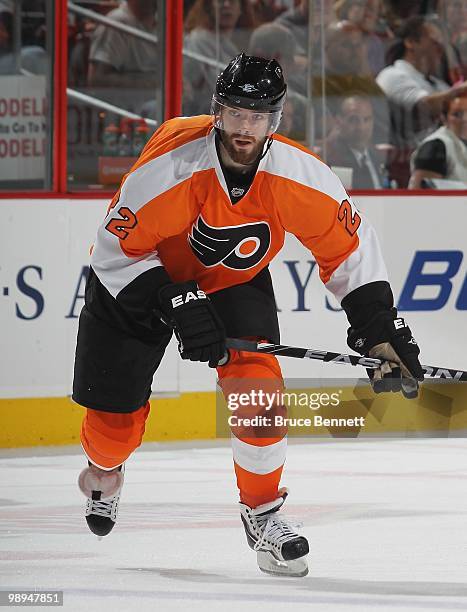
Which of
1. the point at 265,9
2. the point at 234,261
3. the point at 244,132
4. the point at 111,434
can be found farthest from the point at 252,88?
the point at 265,9

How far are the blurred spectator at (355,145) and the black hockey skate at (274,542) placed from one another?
86.3 inches

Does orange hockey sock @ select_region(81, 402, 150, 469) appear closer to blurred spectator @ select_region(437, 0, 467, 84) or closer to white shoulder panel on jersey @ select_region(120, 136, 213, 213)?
white shoulder panel on jersey @ select_region(120, 136, 213, 213)

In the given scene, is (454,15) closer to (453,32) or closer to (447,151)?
(453,32)

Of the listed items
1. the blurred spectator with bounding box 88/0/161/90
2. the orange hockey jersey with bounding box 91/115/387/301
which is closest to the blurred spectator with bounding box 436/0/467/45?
the blurred spectator with bounding box 88/0/161/90

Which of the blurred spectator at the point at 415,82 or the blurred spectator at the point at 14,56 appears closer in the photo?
the blurred spectator at the point at 14,56

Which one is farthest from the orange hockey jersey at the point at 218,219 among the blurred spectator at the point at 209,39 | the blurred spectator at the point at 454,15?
the blurred spectator at the point at 454,15

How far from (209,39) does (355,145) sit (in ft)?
2.11

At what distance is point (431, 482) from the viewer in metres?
4.38

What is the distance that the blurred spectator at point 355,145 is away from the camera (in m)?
5.30

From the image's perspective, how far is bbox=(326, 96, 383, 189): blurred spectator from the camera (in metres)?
5.30

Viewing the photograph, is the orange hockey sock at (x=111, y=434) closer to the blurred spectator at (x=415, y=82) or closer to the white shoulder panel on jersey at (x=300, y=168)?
the white shoulder panel on jersey at (x=300, y=168)

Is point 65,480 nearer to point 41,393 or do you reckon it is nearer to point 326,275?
point 41,393

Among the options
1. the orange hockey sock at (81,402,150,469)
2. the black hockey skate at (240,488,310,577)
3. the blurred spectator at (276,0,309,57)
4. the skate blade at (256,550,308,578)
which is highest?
the blurred spectator at (276,0,309,57)

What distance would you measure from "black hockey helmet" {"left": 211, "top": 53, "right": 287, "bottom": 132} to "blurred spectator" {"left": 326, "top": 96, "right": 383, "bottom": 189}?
2081 mm
